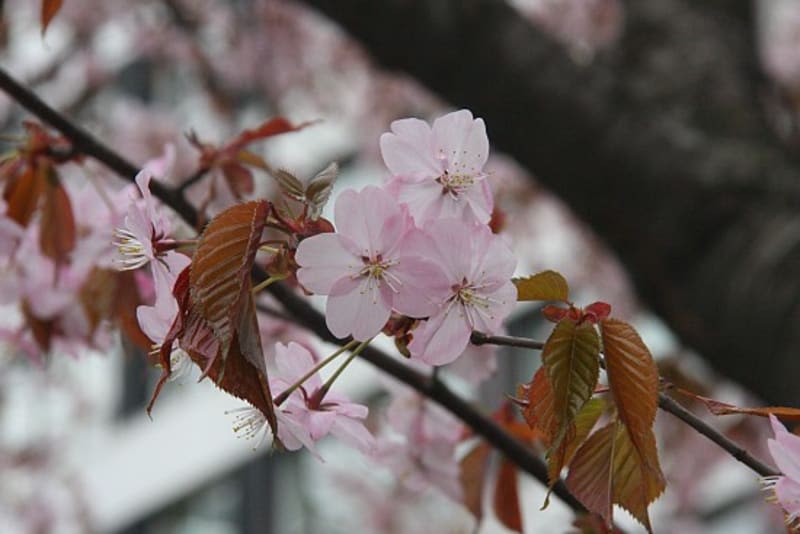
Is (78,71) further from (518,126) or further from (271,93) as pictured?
(518,126)

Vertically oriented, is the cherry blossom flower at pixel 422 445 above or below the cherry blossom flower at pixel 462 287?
below

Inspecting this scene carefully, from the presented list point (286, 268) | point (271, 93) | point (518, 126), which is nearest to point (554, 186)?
point (518, 126)

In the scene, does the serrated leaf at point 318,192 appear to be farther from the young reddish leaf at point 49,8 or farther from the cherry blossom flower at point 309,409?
the young reddish leaf at point 49,8

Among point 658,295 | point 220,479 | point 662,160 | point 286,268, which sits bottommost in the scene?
point 220,479

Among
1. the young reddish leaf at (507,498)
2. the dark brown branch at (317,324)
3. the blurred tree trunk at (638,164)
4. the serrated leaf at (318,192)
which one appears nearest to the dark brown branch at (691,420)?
the serrated leaf at (318,192)

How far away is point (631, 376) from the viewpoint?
729mm

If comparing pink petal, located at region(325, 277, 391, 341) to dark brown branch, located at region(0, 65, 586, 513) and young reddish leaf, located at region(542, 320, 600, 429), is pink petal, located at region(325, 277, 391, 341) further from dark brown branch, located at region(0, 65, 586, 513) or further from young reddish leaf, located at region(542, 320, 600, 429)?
dark brown branch, located at region(0, 65, 586, 513)

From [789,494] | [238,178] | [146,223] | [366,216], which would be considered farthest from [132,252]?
[789,494]

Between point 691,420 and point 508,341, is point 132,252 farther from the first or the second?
point 691,420

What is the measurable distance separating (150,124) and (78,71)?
78 centimetres

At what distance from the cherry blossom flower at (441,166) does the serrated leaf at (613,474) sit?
14cm

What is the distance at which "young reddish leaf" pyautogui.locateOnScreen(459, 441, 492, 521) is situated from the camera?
3.91 ft

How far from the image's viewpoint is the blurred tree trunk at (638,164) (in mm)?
2125

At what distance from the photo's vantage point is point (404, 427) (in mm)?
1218
